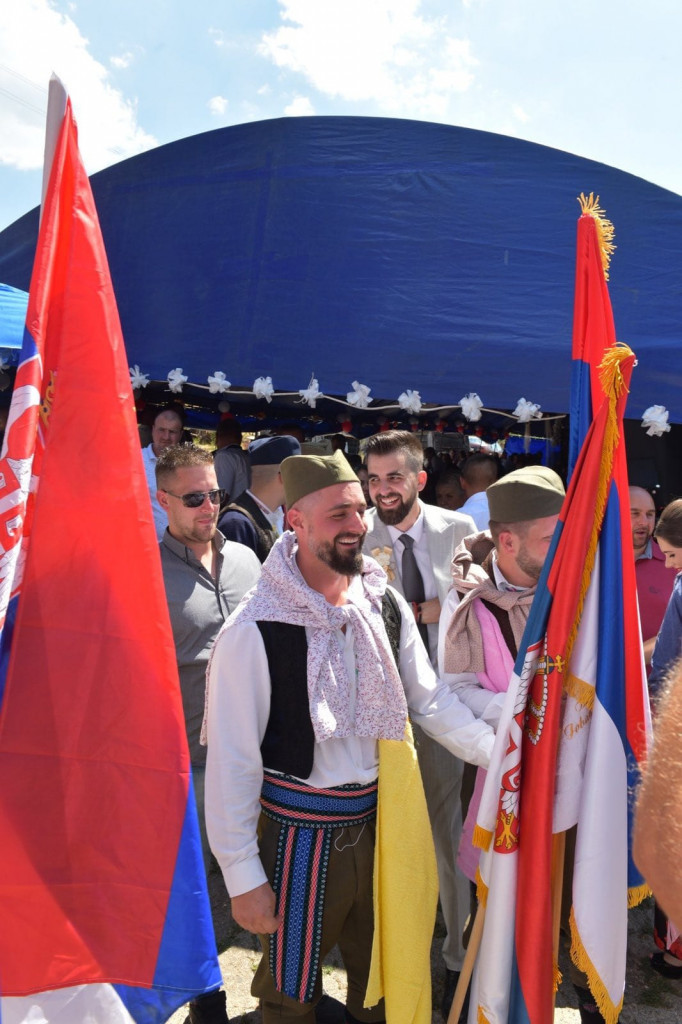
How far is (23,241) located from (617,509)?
7.91 m

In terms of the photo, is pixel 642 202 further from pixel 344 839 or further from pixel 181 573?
pixel 344 839

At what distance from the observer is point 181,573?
2.93 meters

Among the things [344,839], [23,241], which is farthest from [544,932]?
[23,241]

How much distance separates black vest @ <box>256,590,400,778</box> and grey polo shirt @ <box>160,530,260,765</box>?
0.95 metres

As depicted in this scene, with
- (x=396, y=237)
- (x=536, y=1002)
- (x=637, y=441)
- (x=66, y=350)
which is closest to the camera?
(x=66, y=350)

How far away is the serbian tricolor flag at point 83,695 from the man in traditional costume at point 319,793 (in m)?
0.30

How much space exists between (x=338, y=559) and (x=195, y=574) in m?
1.04

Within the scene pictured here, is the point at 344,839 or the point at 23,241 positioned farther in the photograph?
the point at 23,241

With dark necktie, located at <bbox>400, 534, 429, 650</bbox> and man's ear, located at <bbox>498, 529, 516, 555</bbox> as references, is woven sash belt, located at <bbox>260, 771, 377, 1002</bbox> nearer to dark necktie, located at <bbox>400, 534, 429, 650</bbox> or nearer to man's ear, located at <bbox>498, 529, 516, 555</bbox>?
man's ear, located at <bbox>498, 529, 516, 555</bbox>

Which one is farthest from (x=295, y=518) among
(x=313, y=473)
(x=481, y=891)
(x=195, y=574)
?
(x=481, y=891)

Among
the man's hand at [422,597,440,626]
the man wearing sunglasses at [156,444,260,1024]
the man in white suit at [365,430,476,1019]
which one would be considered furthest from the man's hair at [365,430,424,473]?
the man wearing sunglasses at [156,444,260,1024]

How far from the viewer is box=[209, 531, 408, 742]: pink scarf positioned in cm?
196

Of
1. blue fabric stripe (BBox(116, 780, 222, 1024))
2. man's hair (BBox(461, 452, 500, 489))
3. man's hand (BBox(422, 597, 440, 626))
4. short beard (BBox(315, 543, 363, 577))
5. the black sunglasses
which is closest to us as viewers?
blue fabric stripe (BBox(116, 780, 222, 1024))

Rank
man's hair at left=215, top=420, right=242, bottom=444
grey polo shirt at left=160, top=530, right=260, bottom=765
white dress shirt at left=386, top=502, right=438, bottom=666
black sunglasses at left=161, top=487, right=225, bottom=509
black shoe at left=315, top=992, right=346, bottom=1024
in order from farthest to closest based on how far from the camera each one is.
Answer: man's hair at left=215, top=420, right=242, bottom=444 < white dress shirt at left=386, top=502, right=438, bottom=666 < black sunglasses at left=161, top=487, right=225, bottom=509 < grey polo shirt at left=160, top=530, right=260, bottom=765 < black shoe at left=315, top=992, right=346, bottom=1024
